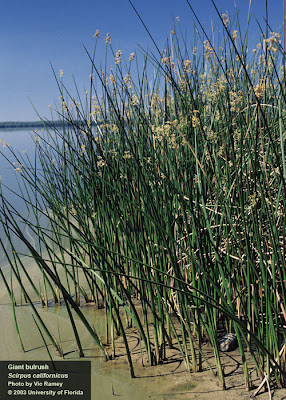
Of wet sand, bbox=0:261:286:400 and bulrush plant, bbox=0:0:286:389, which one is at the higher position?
bulrush plant, bbox=0:0:286:389

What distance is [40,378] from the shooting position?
5.84 ft

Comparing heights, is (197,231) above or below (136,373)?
above

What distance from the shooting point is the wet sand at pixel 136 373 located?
5.24ft

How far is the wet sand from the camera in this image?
160 centimetres

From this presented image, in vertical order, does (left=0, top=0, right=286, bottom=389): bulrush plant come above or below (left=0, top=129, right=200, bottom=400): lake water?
above

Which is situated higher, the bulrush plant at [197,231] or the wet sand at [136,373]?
the bulrush plant at [197,231]
